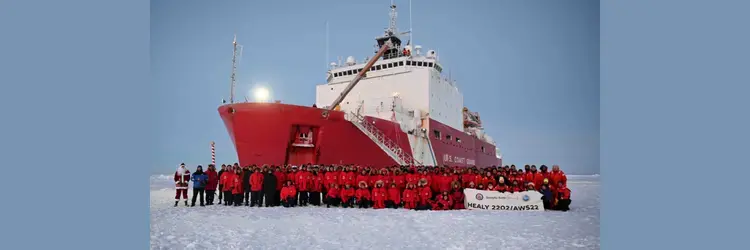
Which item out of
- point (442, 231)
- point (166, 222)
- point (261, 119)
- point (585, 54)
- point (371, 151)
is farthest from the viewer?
point (371, 151)

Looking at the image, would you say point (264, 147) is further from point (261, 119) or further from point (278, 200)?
point (278, 200)

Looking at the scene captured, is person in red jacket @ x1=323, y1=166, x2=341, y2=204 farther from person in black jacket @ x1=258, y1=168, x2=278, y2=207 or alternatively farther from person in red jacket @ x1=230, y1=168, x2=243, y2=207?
person in red jacket @ x1=230, y1=168, x2=243, y2=207

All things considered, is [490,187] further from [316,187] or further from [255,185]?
[255,185]

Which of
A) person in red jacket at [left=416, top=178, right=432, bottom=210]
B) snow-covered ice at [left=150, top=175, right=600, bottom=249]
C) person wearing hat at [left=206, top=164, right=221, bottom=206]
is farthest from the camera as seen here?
person wearing hat at [left=206, top=164, right=221, bottom=206]

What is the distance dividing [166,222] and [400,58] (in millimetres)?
13304

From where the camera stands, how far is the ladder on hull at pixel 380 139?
12.0 metres

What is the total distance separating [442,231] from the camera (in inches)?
204

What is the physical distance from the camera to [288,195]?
8281 millimetres

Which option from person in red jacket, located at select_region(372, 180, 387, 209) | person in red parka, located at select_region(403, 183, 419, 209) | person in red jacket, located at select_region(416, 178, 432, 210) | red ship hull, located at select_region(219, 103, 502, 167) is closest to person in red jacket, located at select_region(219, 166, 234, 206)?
red ship hull, located at select_region(219, 103, 502, 167)

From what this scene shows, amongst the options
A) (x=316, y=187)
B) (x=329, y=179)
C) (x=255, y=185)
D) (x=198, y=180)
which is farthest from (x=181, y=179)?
(x=329, y=179)

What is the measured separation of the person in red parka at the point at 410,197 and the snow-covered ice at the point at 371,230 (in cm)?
83

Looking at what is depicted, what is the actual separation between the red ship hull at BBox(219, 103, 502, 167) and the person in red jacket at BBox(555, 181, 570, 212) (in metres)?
5.56

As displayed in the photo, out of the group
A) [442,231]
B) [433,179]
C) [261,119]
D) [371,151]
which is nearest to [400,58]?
[371,151]

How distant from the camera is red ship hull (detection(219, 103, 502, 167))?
10.6m
